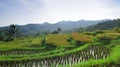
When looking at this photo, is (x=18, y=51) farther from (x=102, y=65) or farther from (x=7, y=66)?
(x=102, y=65)

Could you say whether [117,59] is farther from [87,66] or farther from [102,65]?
[87,66]

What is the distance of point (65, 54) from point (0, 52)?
20.2 metres

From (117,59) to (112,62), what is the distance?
169 centimetres

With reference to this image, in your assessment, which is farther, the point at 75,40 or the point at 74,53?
the point at 75,40

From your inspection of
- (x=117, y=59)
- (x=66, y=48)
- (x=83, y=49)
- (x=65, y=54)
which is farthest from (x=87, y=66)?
(x=66, y=48)

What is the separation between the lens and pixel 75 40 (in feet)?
215

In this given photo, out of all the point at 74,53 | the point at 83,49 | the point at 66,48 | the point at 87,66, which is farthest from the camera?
the point at 66,48

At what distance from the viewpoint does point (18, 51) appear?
194 feet

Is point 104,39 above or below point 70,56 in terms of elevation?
above

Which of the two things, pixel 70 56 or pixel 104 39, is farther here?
pixel 104 39

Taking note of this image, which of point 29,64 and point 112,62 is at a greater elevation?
point 112,62

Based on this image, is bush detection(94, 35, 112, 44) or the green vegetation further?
bush detection(94, 35, 112, 44)

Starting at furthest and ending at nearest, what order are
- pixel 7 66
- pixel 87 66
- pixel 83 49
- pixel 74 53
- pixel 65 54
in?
1. pixel 83 49
2. pixel 74 53
3. pixel 65 54
4. pixel 7 66
5. pixel 87 66

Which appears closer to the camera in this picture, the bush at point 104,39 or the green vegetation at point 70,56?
the green vegetation at point 70,56
